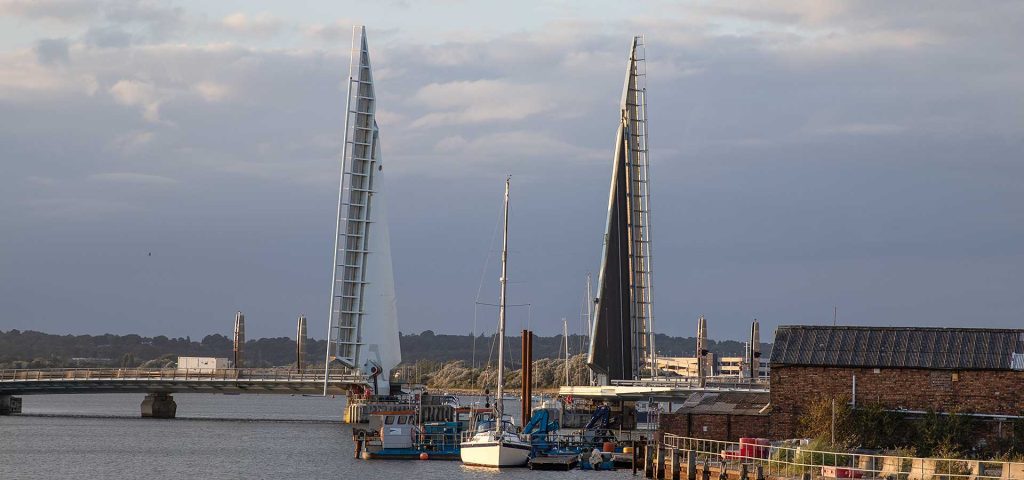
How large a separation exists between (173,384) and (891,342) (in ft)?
207

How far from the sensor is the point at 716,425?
65.9 meters

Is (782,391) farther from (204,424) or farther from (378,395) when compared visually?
(204,424)

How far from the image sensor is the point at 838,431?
5878 cm

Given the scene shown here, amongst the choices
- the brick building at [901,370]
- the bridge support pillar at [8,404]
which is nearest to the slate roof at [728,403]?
the brick building at [901,370]

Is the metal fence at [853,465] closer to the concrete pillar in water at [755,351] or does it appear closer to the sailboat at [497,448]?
the sailboat at [497,448]

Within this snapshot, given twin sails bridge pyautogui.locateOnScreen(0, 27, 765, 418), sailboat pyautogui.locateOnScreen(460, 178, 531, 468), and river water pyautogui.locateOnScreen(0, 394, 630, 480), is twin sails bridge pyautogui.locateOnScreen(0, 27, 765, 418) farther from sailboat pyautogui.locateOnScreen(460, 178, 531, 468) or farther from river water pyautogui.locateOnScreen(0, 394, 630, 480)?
sailboat pyautogui.locateOnScreen(460, 178, 531, 468)

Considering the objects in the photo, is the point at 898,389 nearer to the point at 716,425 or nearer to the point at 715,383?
the point at 716,425

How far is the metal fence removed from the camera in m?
43.2

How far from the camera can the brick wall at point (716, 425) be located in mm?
64438

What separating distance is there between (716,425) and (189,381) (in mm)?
53182

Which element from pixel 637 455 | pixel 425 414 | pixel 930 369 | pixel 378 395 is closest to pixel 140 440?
pixel 425 414

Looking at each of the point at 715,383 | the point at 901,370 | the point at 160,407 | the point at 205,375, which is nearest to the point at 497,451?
the point at 901,370

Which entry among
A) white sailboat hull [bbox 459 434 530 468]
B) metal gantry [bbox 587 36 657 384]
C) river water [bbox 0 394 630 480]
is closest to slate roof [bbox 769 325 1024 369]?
river water [bbox 0 394 630 480]

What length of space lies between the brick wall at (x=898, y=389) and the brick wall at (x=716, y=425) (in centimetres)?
210
